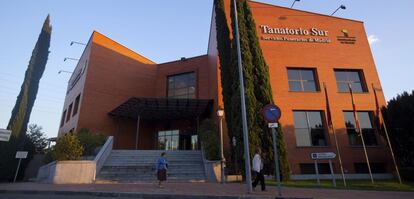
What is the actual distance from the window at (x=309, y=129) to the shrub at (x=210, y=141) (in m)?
5.87

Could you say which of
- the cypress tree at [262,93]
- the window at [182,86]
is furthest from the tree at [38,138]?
the cypress tree at [262,93]

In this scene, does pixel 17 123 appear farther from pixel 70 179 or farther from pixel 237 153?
pixel 237 153

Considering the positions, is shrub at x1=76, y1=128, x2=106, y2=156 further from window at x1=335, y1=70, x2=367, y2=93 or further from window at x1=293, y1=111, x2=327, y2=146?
window at x1=335, y1=70, x2=367, y2=93

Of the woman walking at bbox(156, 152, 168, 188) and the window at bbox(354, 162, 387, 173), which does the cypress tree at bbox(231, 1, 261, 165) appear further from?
the window at bbox(354, 162, 387, 173)

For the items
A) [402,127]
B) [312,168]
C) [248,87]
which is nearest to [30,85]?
[248,87]

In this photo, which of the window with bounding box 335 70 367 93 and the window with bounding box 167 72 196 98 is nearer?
the window with bounding box 335 70 367 93

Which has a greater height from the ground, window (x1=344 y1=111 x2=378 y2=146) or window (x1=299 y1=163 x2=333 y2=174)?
window (x1=344 y1=111 x2=378 y2=146)

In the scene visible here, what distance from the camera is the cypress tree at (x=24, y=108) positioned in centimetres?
1769

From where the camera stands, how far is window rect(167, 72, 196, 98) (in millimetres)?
26208

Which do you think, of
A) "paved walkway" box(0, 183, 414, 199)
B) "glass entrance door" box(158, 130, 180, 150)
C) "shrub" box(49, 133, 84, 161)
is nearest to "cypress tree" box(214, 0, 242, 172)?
"paved walkway" box(0, 183, 414, 199)

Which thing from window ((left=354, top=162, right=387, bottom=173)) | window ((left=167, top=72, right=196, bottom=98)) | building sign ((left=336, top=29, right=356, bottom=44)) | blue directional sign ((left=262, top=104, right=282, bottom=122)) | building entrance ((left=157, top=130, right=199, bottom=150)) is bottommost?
window ((left=354, top=162, right=387, bottom=173))

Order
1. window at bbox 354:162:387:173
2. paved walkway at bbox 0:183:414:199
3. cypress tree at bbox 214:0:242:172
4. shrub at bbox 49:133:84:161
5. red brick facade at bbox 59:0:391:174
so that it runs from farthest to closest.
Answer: red brick facade at bbox 59:0:391:174 < window at bbox 354:162:387:173 < cypress tree at bbox 214:0:242:172 < shrub at bbox 49:133:84:161 < paved walkway at bbox 0:183:414:199

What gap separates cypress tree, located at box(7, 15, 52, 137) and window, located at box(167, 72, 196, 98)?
11752 millimetres

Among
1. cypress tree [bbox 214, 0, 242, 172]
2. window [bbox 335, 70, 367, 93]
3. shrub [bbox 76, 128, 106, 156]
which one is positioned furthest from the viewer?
window [bbox 335, 70, 367, 93]
